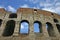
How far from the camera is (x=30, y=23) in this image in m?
13.4

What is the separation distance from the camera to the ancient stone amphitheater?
39.9 feet

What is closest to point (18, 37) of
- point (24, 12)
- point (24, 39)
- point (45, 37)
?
point (24, 39)

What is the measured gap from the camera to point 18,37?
11.8 metres

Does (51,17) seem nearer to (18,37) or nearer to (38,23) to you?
(38,23)

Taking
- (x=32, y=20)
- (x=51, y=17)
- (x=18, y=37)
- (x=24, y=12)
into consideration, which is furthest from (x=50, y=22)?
(x=18, y=37)

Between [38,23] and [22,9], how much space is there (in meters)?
2.49

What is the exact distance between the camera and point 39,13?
1502 centimetres

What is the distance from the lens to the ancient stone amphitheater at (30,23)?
479 inches

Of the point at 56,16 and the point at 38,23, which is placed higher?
the point at 56,16

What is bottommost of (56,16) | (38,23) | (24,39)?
(24,39)

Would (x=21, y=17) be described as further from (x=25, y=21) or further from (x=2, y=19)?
(x=2, y=19)

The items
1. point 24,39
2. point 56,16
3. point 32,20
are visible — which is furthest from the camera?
point 56,16

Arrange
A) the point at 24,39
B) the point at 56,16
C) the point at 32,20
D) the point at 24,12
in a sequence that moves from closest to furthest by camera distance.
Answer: the point at 24,39 → the point at 32,20 → the point at 24,12 → the point at 56,16

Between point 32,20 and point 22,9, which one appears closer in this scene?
point 32,20
